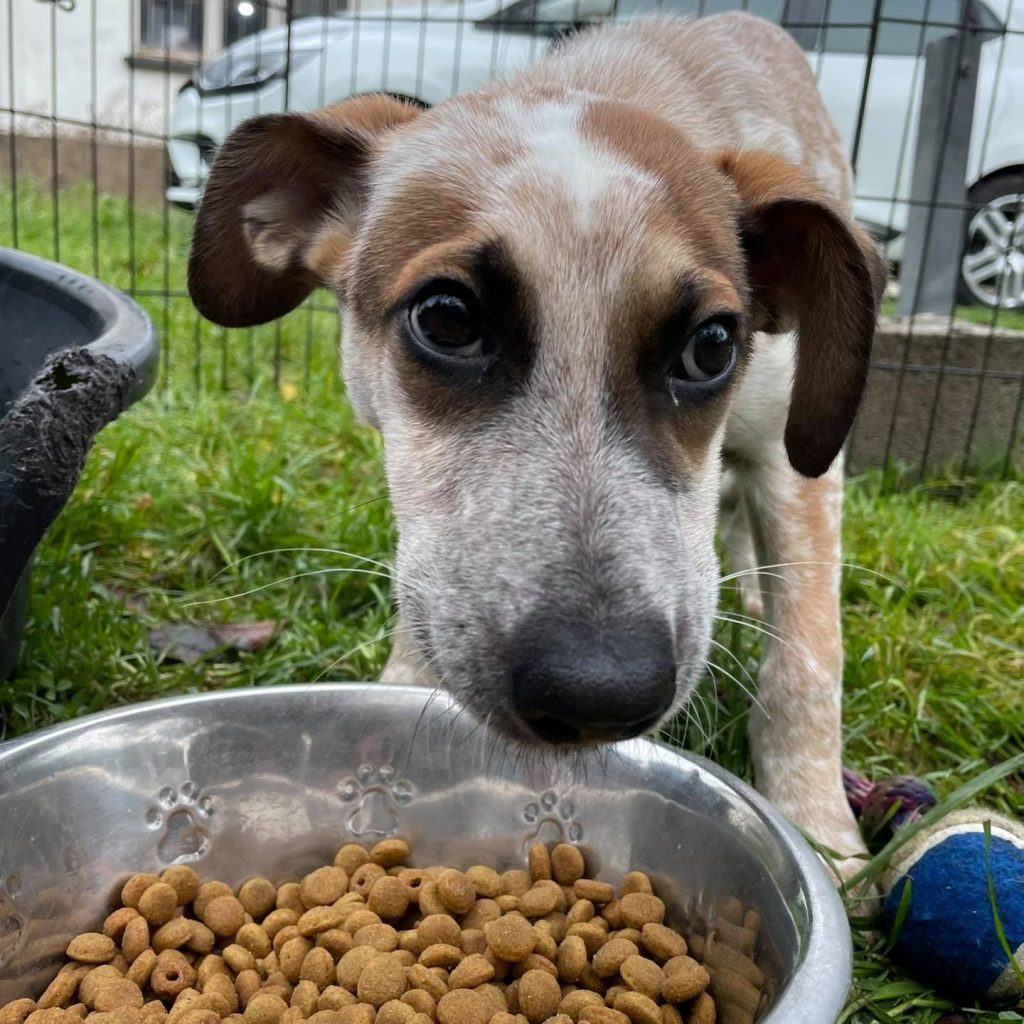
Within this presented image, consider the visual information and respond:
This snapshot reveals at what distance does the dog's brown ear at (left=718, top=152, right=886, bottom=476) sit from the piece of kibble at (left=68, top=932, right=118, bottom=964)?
1.55 m

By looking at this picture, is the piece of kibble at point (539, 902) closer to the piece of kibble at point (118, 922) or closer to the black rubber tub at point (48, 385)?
the piece of kibble at point (118, 922)

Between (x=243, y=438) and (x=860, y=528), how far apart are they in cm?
229

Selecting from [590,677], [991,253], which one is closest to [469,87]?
[590,677]

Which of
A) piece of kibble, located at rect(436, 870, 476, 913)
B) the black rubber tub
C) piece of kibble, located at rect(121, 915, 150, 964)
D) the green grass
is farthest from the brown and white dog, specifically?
the green grass

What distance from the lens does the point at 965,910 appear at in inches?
73.4

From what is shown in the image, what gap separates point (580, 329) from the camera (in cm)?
177

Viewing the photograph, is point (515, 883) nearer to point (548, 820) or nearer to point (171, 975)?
point (548, 820)

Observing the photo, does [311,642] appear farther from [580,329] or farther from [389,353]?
[580,329]

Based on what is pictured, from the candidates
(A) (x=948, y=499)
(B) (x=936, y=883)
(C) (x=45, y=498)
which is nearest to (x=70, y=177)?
(A) (x=948, y=499)

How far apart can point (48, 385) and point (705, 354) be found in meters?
1.14

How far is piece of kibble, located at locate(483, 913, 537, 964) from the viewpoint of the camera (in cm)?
184

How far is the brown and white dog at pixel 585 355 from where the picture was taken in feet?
5.20

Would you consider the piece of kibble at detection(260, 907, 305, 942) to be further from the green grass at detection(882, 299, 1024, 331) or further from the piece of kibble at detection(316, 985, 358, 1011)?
the green grass at detection(882, 299, 1024, 331)

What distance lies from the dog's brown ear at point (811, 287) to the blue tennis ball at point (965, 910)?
2.49 feet
